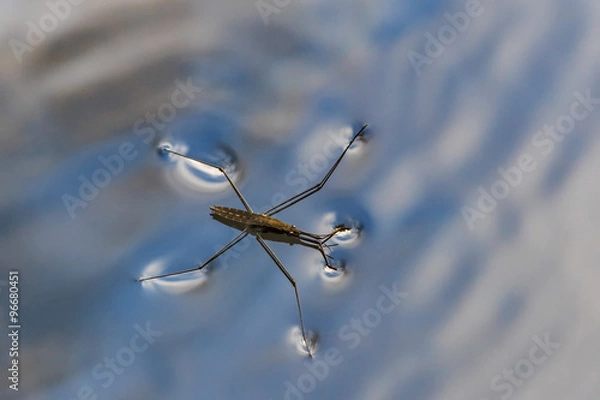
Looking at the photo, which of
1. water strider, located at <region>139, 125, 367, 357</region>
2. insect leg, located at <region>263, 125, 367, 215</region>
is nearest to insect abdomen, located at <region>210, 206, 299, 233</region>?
water strider, located at <region>139, 125, 367, 357</region>

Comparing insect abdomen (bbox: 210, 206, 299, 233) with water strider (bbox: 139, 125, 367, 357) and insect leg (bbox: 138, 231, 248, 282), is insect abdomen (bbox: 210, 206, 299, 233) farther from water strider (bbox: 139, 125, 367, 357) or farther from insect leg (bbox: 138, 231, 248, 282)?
insect leg (bbox: 138, 231, 248, 282)

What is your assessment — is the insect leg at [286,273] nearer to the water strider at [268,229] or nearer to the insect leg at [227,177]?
the water strider at [268,229]

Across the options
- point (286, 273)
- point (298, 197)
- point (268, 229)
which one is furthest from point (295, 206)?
point (286, 273)

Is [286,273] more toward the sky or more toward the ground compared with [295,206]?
more toward the ground

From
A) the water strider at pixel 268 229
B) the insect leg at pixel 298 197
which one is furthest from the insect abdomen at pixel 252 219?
the insect leg at pixel 298 197

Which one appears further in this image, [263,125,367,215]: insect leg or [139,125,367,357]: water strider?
[263,125,367,215]: insect leg

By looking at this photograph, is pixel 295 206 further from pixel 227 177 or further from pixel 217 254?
pixel 217 254
